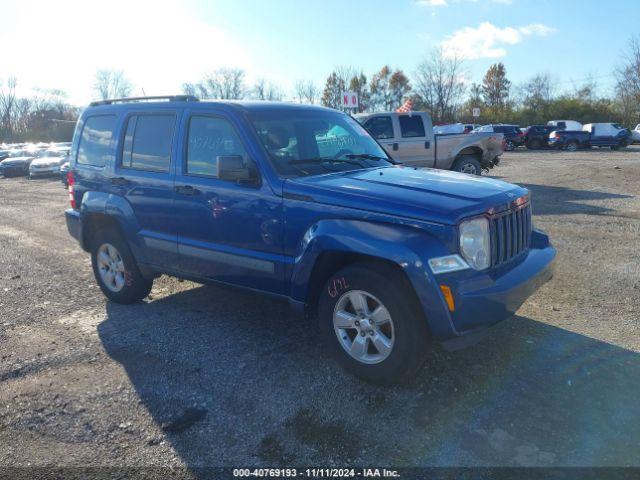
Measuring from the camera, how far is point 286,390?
12.2 ft

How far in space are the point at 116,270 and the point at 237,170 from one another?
7.74 ft

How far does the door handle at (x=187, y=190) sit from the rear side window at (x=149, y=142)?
0.87 feet

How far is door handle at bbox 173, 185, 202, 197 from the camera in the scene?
14.8 ft

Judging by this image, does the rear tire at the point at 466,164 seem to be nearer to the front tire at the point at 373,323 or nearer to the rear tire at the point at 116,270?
the rear tire at the point at 116,270

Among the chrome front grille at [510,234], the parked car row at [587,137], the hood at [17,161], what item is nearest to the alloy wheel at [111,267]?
the chrome front grille at [510,234]

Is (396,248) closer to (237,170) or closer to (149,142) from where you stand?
(237,170)

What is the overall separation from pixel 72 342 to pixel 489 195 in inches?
148

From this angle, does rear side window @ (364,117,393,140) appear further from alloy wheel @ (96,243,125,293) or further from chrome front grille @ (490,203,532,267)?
chrome front grille @ (490,203,532,267)

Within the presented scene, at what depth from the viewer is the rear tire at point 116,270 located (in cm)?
543

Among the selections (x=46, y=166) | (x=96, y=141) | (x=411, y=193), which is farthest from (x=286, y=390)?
(x=46, y=166)

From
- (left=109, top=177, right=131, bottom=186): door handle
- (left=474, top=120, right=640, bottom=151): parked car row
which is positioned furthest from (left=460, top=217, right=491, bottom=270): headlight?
(left=474, top=120, right=640, bottom=151): parked car row

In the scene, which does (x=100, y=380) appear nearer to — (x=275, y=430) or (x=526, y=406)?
(x=275, y=430)

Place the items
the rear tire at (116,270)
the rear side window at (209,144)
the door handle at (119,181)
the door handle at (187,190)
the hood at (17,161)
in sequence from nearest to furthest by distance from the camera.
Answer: the rear side window at (209,144) < the door handle at (187,190) < the door handle at (119,181) < the rear tire at (116,270) < the hood at (17,161)

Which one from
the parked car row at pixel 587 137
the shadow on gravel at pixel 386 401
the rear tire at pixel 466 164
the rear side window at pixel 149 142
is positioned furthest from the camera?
the parked car row at pixel 587 137
